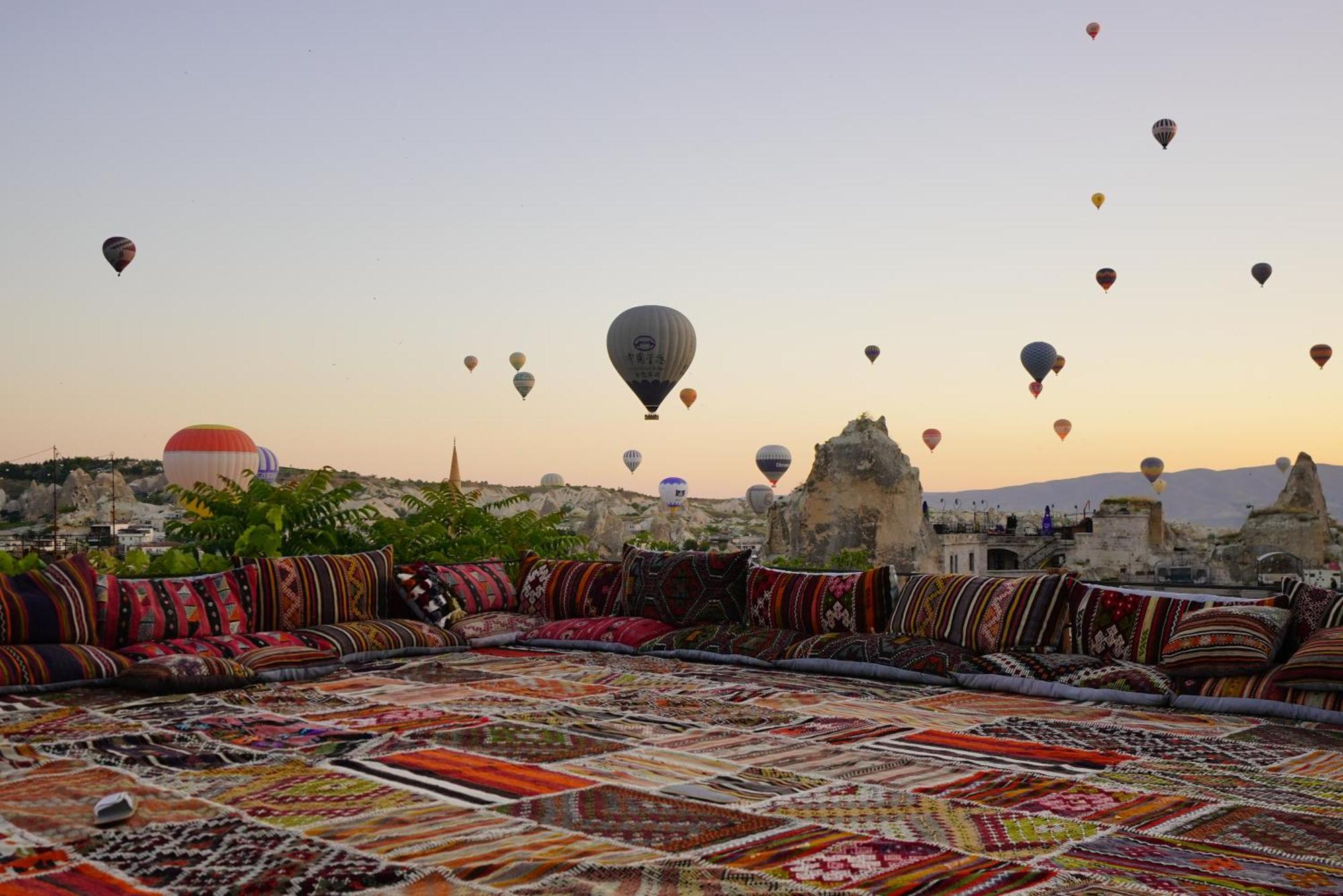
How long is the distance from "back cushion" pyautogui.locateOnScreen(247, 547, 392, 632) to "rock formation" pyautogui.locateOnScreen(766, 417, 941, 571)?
28.4m

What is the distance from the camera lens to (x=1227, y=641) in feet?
15.8

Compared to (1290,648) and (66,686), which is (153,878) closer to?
(66,686)

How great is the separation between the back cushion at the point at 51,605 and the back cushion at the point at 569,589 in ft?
7.70

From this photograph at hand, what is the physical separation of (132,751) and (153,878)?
1.38 metres

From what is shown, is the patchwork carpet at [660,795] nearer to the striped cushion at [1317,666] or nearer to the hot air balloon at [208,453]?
the striped cushion at [1317,666]

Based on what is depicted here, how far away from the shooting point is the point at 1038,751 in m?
3.79

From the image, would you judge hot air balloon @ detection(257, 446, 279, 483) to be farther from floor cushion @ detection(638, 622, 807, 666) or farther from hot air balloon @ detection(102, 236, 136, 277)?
floor cushion @ detection(638, 622, 807, 666)

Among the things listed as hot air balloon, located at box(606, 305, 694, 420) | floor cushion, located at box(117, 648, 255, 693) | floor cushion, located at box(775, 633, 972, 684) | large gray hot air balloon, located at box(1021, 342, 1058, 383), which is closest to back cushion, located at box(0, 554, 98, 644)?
floor cushion, located at box(117, 648, 255, 693)

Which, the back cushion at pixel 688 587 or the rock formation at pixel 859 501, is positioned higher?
the rock formation at pixel 859 501

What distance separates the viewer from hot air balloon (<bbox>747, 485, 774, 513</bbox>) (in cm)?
6142

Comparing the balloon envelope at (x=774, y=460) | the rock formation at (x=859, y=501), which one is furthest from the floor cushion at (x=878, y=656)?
the balloon envelope at (x=774, y=460)

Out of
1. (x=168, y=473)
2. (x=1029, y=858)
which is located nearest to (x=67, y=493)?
(x=168, y=473)

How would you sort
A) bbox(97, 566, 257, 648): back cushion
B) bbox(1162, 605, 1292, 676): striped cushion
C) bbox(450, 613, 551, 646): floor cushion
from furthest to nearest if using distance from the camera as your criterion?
bbox(450, 613, 551, 646): floor cushion → bbox(97, 566, 257, 648): back cushion → bbox(1162, 605, 1292, 676): striped cushion

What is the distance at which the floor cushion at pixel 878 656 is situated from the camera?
17.8 feet
